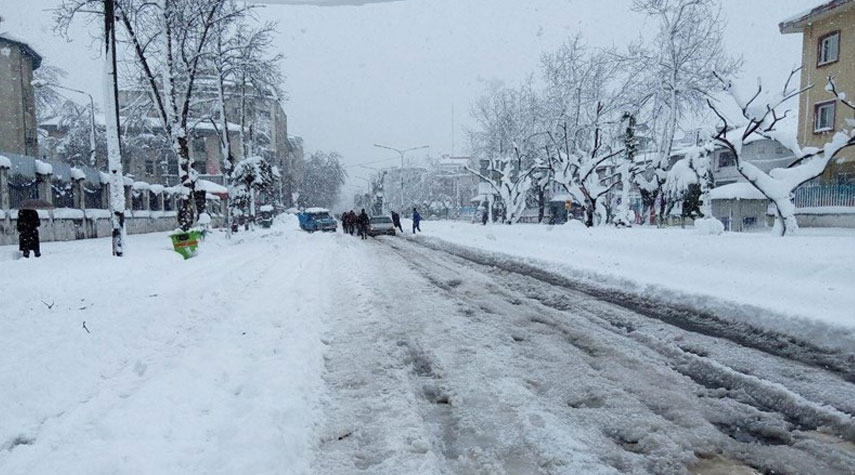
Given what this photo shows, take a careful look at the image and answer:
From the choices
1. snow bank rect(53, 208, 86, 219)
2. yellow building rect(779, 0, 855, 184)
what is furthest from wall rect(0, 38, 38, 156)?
yellow building rect(779, 0, 855, 184)

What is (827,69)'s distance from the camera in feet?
76.0

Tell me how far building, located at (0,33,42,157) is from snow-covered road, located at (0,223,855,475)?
3368 cm

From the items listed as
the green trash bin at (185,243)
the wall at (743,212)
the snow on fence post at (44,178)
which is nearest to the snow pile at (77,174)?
the snow on fence post at (44,178)

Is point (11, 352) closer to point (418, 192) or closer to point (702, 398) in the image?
point (702, 398)

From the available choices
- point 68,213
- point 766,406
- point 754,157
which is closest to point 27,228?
point 68,213

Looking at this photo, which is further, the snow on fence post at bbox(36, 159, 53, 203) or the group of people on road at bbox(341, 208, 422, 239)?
the group of people on road at bbox(341, 208, 422, 239)

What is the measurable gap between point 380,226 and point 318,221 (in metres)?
10.1

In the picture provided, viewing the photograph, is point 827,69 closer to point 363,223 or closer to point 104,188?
point 363,223

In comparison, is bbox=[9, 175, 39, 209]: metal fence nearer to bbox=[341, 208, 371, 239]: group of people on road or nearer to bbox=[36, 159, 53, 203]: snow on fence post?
bbox=[36, 159, 53, 203]: snow on fence post

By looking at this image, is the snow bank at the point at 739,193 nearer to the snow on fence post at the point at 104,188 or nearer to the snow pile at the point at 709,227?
the snow pile at the point at 709,227

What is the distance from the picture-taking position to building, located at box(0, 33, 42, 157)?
3091cm

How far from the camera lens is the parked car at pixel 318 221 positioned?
37.2 m

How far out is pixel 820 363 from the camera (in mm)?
4277

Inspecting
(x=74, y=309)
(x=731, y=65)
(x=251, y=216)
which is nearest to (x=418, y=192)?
(x=251, y=216)
